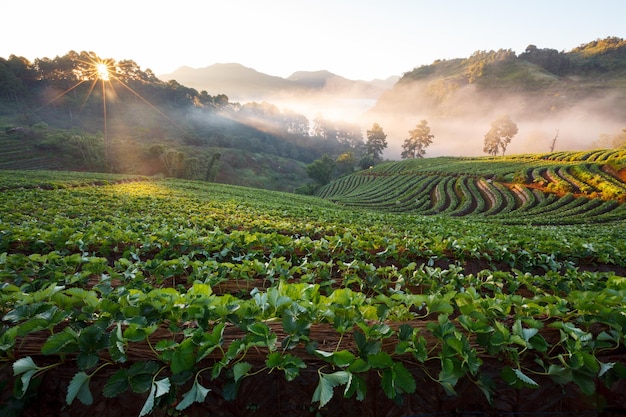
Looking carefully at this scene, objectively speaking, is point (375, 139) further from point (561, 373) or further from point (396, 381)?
point (396, 381)

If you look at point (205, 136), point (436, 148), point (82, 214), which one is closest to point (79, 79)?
point (205, 136)

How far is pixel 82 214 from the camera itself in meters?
12.5

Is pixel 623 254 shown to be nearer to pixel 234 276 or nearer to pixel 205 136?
pixel 234 276

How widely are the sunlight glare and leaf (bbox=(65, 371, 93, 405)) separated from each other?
160694 millimetres

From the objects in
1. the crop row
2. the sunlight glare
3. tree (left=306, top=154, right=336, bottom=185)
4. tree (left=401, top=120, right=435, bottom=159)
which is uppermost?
the sunlight glare

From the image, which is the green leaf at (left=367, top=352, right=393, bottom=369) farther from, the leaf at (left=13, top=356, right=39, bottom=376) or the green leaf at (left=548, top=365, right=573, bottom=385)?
the leaf at (left=13, top=356, right=39, bottom=376)

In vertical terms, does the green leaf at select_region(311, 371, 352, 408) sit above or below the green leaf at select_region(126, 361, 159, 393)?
above

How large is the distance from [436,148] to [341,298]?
715ft

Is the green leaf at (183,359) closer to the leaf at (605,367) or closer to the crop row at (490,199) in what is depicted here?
the leaf at (605,367)

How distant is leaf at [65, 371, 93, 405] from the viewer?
1594mm

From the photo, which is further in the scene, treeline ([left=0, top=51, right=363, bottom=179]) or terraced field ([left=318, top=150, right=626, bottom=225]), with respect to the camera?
treeline ([left=0, top=51, right=363, bottom=179])

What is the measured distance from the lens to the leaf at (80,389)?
159 centimetres

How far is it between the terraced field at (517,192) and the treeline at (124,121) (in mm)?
47876

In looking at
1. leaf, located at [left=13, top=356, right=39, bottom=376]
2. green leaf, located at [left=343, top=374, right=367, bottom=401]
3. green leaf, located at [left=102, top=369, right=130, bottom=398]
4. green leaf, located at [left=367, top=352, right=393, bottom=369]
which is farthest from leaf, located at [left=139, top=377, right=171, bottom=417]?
green leaf, located at [left=367, top=352, right=393, bottom=369]
